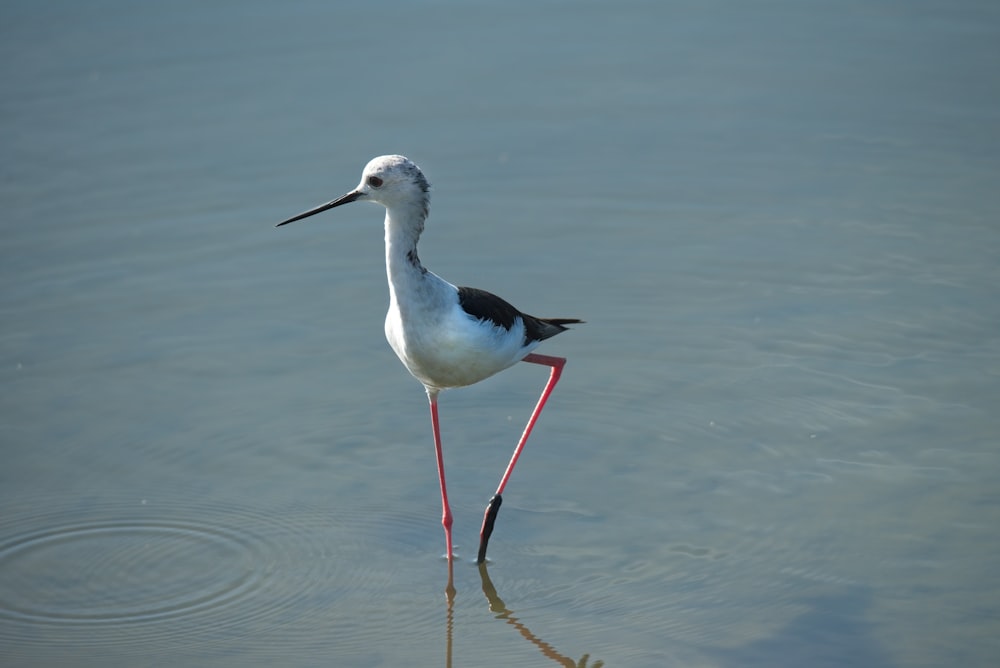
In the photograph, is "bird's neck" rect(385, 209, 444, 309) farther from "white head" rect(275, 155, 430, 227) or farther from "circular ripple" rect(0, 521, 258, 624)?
"circular ripple" rect(0, 521, 258, 624)

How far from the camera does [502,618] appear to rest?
6.07m

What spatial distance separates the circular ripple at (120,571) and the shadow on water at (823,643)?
2.38 meters

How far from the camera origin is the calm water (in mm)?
6070

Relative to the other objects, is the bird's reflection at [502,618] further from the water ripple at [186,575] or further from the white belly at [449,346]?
the white belly at [449,346]

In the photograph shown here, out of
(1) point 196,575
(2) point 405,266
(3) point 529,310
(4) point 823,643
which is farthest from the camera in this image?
(3) point 529,310

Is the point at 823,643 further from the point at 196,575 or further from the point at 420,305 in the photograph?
the point at 196,575

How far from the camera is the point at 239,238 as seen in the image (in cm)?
971

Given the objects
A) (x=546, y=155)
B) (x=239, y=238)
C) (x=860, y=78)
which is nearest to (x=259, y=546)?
(x=239, y=238)

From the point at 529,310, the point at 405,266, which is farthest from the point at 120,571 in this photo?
the point at 529,310

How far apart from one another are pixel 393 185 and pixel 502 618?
202 centimetres

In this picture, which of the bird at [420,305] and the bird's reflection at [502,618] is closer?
the bird's reflection at [502,618]

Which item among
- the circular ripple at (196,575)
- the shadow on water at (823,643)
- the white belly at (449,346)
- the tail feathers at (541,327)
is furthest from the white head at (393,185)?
the shadow on water at (823,643)

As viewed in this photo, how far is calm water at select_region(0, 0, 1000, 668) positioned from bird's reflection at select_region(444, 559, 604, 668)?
0.02 m

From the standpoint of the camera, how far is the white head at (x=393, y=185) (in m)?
6.05
